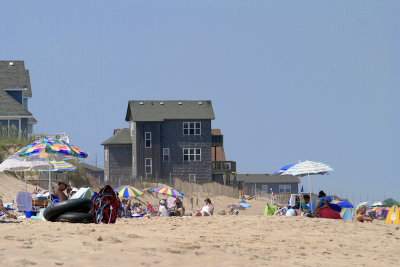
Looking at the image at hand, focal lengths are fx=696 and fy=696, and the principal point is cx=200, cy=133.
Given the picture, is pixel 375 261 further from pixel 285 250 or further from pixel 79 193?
pixel 79 193

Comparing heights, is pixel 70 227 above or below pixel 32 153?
below

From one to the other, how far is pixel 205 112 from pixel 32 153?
142 feet

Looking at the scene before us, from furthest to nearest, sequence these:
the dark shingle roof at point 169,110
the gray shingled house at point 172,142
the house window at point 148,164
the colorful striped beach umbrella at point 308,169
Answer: the dark shingle roof at point 169,110
the gray shingled house at point 172,142
the house window at point 148,164
the colorful striped beach umbrella at point 308,169

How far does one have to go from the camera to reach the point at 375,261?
12.4 metres

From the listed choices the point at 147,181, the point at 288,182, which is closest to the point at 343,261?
the point at 147,181

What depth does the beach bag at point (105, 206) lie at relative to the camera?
1555 cm

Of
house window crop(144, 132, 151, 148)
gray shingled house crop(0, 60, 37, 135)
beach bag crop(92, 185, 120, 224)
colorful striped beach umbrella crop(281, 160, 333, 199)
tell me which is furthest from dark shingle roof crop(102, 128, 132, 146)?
beach bag crop(92, 185, 120, 224)

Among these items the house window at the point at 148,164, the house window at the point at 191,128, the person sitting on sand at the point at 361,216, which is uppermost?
the house window at the point at 191,128

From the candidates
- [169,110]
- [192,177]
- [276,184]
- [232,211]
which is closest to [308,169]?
[232,211]

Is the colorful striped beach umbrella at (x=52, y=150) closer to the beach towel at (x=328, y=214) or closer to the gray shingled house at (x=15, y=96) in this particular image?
the beach towel at (x=328, y=214)

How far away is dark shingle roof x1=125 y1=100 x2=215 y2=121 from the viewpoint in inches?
2420

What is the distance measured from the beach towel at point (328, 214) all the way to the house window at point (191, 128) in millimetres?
43126

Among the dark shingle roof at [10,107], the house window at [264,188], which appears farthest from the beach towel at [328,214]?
the house window at [264,188]

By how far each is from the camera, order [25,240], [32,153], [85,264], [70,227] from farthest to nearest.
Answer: [32,153], [70,227], [25,240], [85,264]
